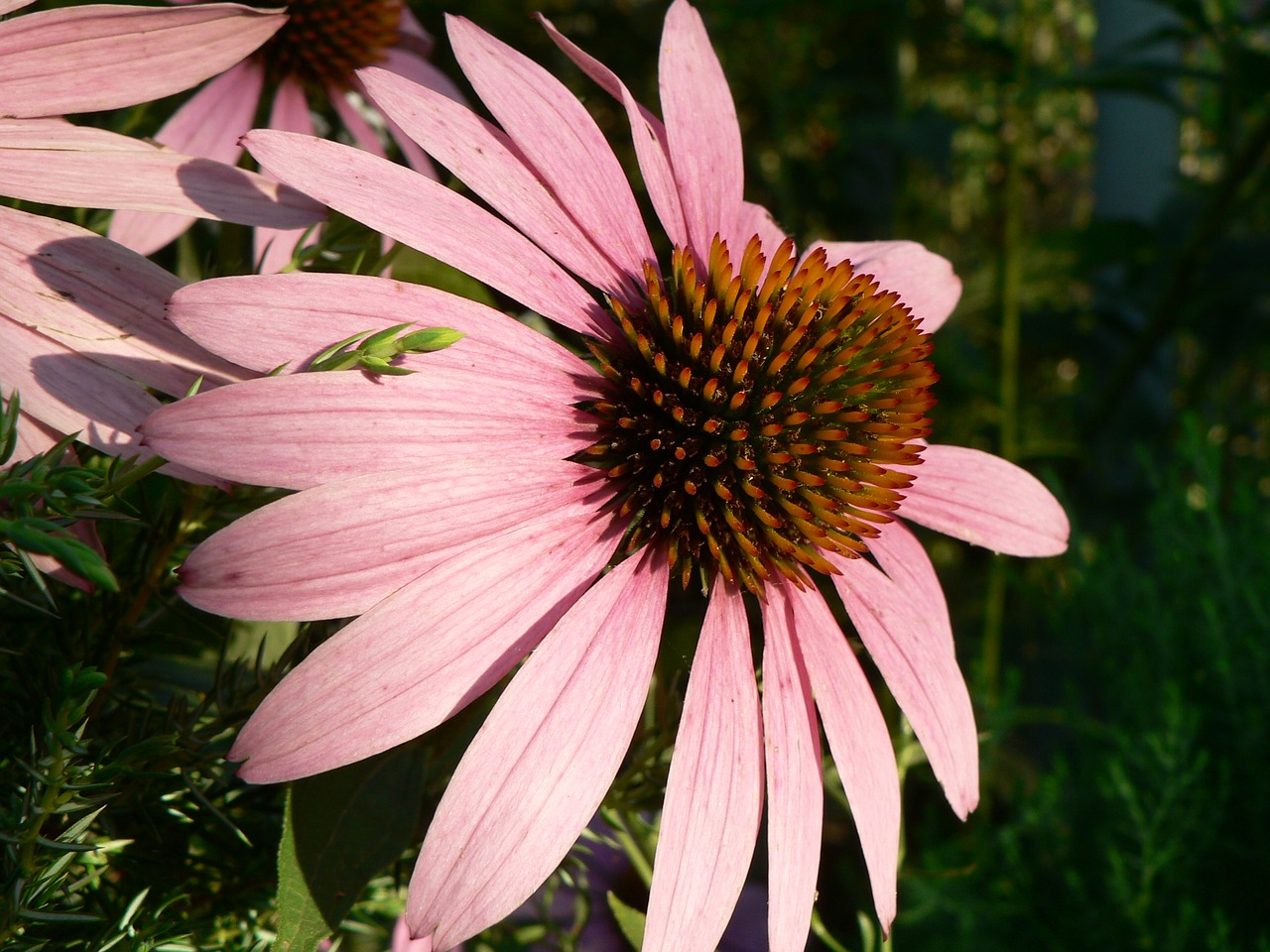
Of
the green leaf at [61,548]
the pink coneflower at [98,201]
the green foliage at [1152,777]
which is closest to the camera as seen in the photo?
the green leaf at [61,548]

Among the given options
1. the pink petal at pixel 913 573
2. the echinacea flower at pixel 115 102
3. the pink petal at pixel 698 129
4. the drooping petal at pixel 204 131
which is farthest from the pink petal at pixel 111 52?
the pink petal at pixel 913 573

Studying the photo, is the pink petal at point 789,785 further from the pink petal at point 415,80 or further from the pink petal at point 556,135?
the pink petal at point 415,80

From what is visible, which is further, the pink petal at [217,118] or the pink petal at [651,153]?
the pink petal at [217,118]

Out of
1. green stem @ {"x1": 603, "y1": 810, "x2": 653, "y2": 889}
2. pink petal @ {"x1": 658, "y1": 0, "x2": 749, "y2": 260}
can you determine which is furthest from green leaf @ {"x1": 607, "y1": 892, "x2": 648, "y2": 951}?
pink petal @ {"x1": 658, "y1": 0, "x2": 749, "y2": 260}

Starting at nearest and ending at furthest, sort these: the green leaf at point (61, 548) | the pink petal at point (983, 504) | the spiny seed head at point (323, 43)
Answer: the green leaf at point (61, 548), the pink petal at point (983, 504), the spiny seed head at point (323, 43)

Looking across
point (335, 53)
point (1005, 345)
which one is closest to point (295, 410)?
point (335, 53)

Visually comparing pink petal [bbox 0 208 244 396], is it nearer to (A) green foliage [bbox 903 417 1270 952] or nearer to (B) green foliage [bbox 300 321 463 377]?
(B) green foliage [bbox 300 321 463 377]

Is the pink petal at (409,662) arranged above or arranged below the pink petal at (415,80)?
below
